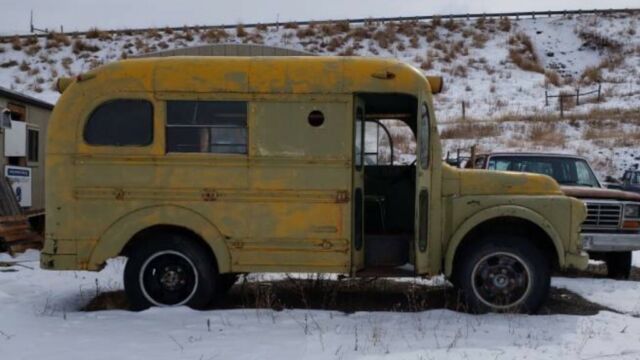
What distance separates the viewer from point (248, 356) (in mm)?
5941

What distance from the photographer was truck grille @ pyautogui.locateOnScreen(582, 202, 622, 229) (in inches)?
397

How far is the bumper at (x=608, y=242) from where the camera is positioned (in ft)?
32.4

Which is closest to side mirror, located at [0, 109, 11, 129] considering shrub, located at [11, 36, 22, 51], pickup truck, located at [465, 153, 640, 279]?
pickup truck, located at [465, 153, 640, 279]

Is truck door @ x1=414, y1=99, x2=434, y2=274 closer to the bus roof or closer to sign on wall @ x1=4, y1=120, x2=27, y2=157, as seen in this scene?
the bus roof

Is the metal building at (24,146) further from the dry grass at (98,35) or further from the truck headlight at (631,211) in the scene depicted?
the dry grass at (98,35)

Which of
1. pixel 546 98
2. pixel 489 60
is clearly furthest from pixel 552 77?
pixel 546 98

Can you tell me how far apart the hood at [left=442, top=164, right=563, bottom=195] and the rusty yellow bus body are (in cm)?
10

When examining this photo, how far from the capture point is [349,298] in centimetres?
894

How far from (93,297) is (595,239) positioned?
21.2 feet

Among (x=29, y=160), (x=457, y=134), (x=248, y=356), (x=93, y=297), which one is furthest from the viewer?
(x=457, y=134)

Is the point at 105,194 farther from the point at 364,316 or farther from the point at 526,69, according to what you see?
the point at 526,69

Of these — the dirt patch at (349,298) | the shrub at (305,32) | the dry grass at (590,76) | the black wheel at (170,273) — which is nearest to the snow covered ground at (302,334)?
the black wheel at (170,273)

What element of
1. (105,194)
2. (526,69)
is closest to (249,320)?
(105,194)

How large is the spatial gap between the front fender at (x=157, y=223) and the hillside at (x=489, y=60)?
17.9 metres
